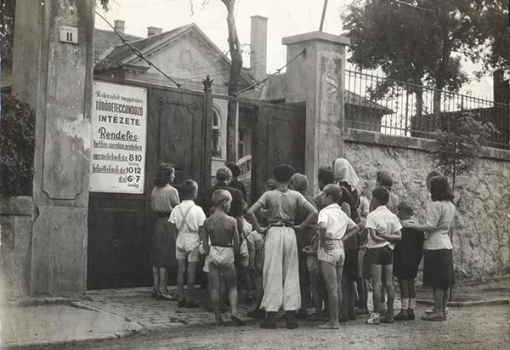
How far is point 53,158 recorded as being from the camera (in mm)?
9156

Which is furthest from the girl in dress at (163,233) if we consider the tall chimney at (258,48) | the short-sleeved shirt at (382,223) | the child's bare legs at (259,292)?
the tall chimney at (258,48)

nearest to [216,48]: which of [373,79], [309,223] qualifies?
[373,79]

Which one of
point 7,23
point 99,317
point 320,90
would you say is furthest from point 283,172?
point 7,23

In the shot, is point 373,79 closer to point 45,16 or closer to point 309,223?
point 309,223

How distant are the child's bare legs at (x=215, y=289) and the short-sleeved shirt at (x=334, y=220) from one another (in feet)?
4.31

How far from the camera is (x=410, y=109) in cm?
1370

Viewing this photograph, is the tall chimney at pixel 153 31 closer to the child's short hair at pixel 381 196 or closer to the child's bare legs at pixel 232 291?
the child's short hair at pixel 381 196

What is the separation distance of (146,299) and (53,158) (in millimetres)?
2206

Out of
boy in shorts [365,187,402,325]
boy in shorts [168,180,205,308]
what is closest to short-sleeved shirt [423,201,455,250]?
boy in shorts [365,187,402,325]

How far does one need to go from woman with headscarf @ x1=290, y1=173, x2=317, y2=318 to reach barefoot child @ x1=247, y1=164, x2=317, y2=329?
254 mm

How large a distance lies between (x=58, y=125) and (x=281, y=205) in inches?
118

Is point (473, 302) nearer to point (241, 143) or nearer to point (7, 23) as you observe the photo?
point (7, 23)

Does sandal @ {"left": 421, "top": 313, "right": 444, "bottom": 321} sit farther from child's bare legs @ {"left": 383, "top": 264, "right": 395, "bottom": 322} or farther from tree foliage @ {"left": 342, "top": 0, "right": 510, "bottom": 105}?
tree foliage @ {"left": 342, "top": 0, "right": 510, "bottom": 105}

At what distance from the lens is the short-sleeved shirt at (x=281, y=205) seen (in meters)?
8.48
